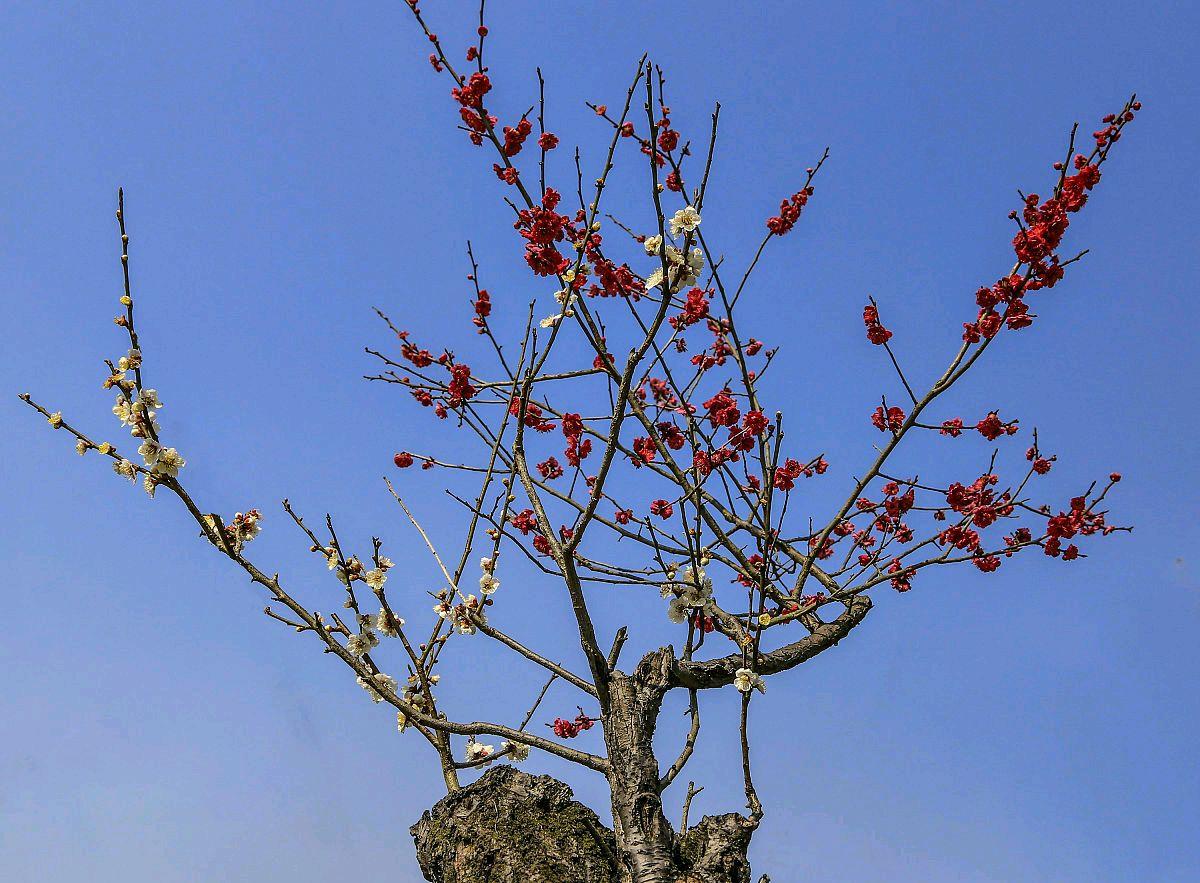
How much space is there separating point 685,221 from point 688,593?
146 cm

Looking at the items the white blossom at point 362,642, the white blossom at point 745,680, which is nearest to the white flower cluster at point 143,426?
the white blossom at point 362,642

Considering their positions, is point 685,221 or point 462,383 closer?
point 685,221

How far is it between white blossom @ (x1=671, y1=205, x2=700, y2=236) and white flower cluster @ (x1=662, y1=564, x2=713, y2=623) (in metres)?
1.29

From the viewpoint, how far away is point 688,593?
12.2 feet

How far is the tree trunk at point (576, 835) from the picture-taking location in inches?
124

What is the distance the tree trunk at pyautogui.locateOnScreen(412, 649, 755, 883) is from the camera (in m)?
3.16

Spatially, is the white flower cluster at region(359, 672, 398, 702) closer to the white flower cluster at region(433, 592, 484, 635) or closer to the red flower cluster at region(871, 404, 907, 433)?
the white flower cluster at region(433, 592, 484, 635)

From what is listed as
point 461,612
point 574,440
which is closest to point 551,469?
point 574,440

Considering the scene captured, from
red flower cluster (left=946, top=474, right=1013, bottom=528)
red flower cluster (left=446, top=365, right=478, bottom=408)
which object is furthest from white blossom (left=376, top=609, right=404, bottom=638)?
red flower cluster (left=946, top=474, right=1013, bottom=528)

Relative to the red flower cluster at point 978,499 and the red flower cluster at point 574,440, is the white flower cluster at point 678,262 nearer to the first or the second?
the red flower cluster at point 574,440

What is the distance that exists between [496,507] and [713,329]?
161cm

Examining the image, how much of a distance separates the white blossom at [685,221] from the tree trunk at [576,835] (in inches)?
71.1

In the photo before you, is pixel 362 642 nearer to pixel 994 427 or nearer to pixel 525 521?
pixel 525 521

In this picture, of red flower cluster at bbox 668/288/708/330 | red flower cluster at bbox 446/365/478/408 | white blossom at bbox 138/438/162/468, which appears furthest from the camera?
red flower cluster at bbox 446/365/478/408
